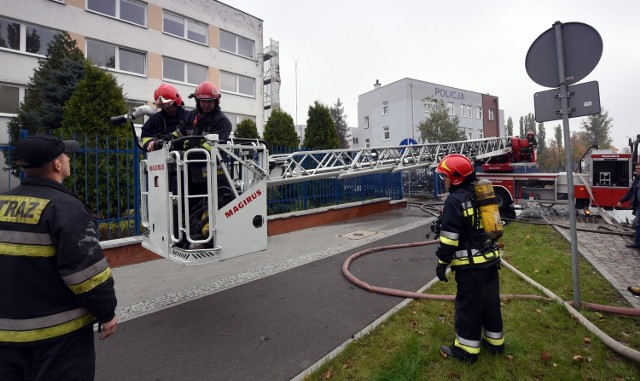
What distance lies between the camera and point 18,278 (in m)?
1.76

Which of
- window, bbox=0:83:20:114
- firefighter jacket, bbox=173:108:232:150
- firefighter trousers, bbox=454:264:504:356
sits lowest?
firefighter trousers, bbox=454:264:504:356

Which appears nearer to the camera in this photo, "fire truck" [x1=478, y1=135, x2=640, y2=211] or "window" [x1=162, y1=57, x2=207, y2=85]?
"fire truck" [x1=478, y1=135, x2=640, y2=211]

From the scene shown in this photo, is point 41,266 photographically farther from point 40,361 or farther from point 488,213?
point 488,213

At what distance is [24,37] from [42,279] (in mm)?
17863

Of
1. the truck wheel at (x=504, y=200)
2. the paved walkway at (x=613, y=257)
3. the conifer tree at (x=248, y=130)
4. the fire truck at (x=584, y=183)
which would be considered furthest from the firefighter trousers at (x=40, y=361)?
the conifer tree at (x=248, y=130)

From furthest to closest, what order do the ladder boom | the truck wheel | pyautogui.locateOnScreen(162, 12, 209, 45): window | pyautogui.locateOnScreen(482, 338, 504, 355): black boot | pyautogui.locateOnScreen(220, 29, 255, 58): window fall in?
1. pyautogui.locateOnScreen(220, 29, 255, 58): window
2. pyautogui.locateOnScreen(162, 12, 209, 45): window
3. the truck wheel
4. the ladder boom
5. pyautogui.locateOnScreen(482, 338, 504, 355): black boot

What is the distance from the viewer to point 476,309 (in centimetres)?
287

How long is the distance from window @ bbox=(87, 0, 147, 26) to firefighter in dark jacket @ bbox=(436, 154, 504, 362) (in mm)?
19301

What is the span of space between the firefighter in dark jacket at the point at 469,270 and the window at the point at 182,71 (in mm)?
19185

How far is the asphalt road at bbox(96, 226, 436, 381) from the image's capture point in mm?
2914

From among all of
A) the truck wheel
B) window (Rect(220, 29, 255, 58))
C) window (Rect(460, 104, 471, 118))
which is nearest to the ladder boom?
the truck wheel

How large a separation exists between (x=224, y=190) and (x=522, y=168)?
12.1 m

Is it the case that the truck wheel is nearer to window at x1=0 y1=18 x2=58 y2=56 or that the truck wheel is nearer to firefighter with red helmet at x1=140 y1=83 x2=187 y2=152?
firefighter with red helmet at x1=140 y1=83 x2=187 y2=152

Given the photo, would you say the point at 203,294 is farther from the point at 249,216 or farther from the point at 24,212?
the point at 24,212
